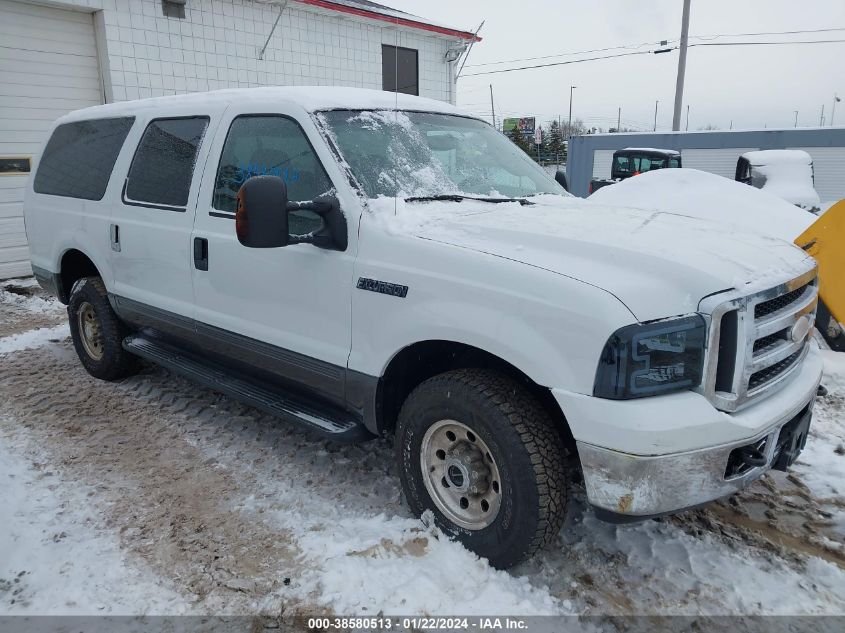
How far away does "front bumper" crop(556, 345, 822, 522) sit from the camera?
2156 millimetres

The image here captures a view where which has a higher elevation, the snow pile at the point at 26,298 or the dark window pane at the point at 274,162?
the dark window pane at the point at 274,162

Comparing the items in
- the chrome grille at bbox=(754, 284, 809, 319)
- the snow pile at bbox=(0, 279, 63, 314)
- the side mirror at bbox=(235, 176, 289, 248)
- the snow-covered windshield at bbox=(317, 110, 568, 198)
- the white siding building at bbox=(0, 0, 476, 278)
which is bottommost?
the snow pile at bbox=(0, 279, 63, 314)

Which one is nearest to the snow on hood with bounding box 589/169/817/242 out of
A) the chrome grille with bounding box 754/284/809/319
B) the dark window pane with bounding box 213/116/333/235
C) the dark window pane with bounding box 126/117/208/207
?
the chrome grille with bounding box 754/284/809/319

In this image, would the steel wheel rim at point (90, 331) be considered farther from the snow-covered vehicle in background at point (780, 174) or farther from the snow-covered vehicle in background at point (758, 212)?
the snow-covered vehicle in background at point (780, 174)

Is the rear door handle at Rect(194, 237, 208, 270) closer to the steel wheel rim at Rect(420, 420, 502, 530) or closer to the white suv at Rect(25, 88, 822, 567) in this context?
the white suv at Rect(25, 88, 822, 567)

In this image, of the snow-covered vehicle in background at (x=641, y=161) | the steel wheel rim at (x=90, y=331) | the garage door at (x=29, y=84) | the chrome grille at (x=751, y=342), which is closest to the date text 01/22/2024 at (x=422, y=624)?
the chrome grille at (x=751, y=342)

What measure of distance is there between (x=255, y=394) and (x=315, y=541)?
0.94 m

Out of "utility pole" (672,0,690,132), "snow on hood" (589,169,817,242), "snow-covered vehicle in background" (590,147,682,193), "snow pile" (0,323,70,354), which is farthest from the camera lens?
"utility pole" (672,0,690,132)

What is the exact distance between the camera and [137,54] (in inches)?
372

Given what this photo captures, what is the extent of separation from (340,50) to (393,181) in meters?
10.0

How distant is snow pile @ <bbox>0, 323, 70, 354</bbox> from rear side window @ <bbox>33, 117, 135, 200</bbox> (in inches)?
64.8

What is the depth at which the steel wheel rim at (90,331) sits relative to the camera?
4875 millimetres

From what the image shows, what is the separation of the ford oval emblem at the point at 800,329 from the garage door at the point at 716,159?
22.9 meters

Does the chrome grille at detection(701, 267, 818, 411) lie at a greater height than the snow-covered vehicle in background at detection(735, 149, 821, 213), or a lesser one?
lesser
